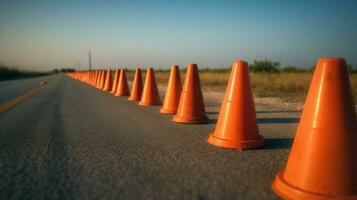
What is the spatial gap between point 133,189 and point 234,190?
2.48ft

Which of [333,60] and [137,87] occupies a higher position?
[333,60]

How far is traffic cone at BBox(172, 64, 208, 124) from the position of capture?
5750 millimetres

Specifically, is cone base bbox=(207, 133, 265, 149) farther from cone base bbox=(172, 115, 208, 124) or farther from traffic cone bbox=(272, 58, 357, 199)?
cone base bbox=(172, 115, 208, 124)

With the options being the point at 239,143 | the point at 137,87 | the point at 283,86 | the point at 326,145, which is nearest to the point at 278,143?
the point at 239,143

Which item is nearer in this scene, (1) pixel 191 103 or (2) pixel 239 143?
(2) pixel 239 143

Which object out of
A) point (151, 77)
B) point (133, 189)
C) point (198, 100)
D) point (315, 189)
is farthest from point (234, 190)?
point (151, 77)

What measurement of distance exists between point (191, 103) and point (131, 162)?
2.61 m

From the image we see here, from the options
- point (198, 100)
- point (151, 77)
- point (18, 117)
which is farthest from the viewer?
point (151, 77)

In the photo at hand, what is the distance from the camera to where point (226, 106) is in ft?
13.6

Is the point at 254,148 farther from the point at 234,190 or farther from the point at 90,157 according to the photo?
the point at 90,157

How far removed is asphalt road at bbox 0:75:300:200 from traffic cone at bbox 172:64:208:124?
31 cm

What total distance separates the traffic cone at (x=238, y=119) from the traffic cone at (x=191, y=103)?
158cm

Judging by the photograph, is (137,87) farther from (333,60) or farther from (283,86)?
(333,60)

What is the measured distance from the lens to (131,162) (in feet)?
10.8
